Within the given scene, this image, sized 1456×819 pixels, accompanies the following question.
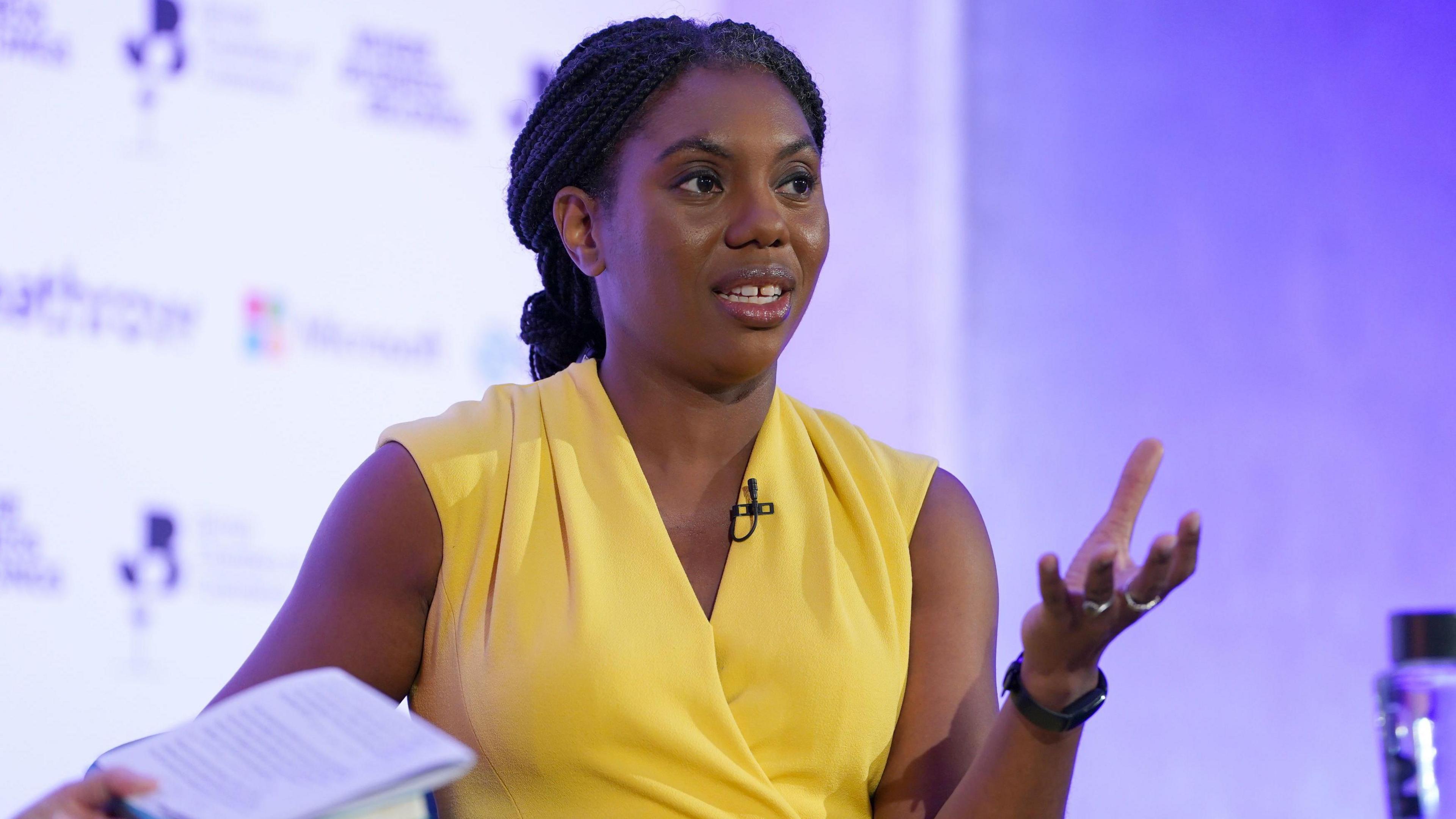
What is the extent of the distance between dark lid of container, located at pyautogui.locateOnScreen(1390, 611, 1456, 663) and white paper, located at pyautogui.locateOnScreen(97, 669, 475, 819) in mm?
944

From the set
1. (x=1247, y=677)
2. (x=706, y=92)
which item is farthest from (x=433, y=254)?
(x=1247, y=677)

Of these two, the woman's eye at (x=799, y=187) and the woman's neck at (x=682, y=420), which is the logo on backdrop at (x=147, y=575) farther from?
the woman's eye at (x=799, y=187)

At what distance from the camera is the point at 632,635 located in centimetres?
147

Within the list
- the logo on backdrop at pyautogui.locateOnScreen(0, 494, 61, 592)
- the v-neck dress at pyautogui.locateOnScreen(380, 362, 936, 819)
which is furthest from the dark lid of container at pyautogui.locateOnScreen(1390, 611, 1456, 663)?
the logo on backdrop at pyautogui.locateOnScreen(0, 494, 61, 592)

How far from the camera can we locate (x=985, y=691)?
163cm

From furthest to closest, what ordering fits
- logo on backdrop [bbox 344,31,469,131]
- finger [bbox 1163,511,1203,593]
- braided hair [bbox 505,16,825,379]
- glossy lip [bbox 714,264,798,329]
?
logo on backdrop [bbox 344,31,469,131] → braided hair [bbox 505,16,825,379] → glossy lip [bbox 714,264,798,329] → finger [bbox 1163,511,1203,593]

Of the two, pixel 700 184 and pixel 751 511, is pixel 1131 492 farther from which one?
pixel 700 184

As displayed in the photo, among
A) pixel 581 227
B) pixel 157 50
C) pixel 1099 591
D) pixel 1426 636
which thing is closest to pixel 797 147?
pixel 581 227

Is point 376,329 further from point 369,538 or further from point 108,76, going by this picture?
point 369,538

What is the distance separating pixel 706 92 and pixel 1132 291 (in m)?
2.17

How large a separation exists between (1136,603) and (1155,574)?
0.04m

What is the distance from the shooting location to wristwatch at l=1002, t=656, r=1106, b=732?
128 cm

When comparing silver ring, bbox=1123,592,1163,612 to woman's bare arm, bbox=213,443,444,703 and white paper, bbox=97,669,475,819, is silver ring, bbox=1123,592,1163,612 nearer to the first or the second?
white paper, bbox=97,669,475,819

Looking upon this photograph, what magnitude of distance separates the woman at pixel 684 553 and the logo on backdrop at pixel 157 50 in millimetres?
1085
